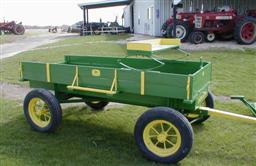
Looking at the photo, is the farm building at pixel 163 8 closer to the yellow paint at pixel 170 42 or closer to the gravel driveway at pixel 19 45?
the gravel driveway at pixel 19 45

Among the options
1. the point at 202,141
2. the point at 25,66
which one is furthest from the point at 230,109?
the point at 25,66

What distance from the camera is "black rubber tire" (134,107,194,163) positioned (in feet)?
13.7

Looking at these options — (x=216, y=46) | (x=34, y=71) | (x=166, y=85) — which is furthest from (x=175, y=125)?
(x=216, y=46)

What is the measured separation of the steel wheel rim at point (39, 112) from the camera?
18.1ft

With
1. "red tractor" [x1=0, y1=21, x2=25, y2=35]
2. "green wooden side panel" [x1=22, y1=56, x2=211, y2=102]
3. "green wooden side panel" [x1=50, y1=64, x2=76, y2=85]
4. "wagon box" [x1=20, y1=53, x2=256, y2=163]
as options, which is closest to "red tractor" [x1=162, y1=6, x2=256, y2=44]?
"wagon box" [x1=20, y1=53, x2=256, y2=163]

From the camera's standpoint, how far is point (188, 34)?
666 inches

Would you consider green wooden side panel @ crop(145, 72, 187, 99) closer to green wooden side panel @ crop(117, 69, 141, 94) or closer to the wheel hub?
green wooden side panel @ crop(117, 69, 141, 94)

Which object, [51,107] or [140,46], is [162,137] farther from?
[51,107]

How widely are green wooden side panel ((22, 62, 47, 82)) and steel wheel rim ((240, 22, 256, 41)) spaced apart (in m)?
11.7

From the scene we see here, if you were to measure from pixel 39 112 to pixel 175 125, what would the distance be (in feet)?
7.72

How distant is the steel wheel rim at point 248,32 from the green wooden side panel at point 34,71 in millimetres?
11712

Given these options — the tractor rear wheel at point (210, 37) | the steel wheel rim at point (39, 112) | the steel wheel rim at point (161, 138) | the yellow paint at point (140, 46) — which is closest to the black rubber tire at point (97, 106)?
the steel wheel rim at point (39, 112)

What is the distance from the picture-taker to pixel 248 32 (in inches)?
611

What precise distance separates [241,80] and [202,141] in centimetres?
427
